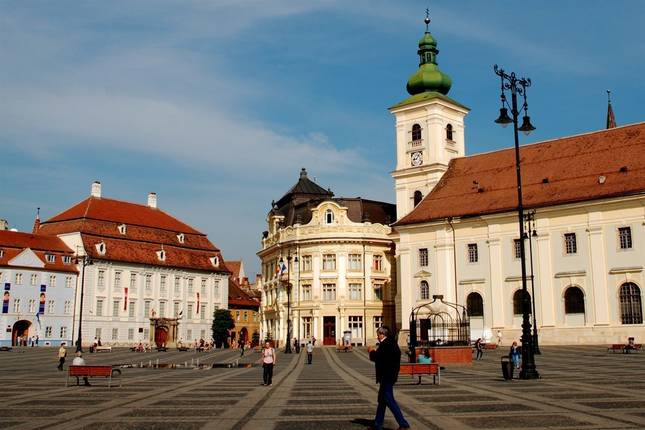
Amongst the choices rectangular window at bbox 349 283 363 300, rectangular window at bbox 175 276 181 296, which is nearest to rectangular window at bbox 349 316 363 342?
rectangular window at bbox 349 283 363 300

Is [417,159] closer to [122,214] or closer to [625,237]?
[625,237]

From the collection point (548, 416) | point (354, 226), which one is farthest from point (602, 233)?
point (548, 416)

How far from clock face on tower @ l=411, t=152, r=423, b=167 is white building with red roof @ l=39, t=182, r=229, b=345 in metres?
32.5

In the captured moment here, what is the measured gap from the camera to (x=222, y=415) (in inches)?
587

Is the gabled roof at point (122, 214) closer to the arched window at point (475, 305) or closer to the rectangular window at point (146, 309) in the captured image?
the rectangular window at point (146, 309)

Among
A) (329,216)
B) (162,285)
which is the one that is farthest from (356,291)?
(162,285)

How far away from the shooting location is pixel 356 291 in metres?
76.7

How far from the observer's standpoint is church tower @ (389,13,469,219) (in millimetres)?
71188

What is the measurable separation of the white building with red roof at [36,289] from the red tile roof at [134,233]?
10.6ft

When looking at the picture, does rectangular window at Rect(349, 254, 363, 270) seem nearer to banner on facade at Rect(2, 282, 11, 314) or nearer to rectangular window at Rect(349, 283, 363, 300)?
rectangular window at Rect(349, 283, 363, 300)

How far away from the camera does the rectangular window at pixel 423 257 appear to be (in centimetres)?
6450

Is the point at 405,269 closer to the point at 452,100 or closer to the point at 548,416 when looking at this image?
the point at 452,100

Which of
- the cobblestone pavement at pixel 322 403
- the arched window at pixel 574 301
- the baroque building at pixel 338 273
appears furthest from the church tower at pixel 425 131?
the cobblestone pavement at pixel 322 403

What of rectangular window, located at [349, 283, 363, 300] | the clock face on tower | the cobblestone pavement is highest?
the clock face on tower
